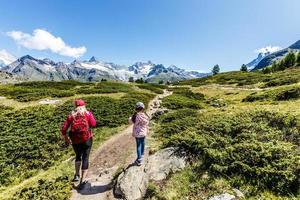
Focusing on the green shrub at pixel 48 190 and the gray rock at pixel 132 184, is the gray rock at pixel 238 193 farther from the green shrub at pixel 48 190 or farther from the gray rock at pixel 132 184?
the green shrub at pixel 48 190

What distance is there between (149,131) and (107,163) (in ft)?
22.7

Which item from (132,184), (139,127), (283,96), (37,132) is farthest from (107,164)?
(283,96)

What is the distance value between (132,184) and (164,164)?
6.71 feet

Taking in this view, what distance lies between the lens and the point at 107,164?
55.4 feet

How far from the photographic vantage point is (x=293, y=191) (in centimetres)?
1075

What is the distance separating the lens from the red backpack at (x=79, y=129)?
12459 millimetres

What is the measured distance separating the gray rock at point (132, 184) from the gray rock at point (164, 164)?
440 millimetres

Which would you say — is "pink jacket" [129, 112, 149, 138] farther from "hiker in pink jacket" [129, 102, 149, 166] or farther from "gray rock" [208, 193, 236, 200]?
"gray rock" [208, 193, 236, 200]

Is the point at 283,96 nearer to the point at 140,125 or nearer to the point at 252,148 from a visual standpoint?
the point at 252,148

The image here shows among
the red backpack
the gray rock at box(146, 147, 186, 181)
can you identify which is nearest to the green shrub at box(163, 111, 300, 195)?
the gray rock at box(146, 147, 186, 181)

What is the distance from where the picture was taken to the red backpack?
12.5m

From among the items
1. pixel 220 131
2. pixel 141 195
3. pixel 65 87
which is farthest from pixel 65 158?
pixel 65 87

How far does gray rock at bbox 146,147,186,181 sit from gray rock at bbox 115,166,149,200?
440mm

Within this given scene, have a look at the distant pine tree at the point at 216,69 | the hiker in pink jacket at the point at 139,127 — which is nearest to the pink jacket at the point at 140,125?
the hiker in pink jacket at the point at 139,127
